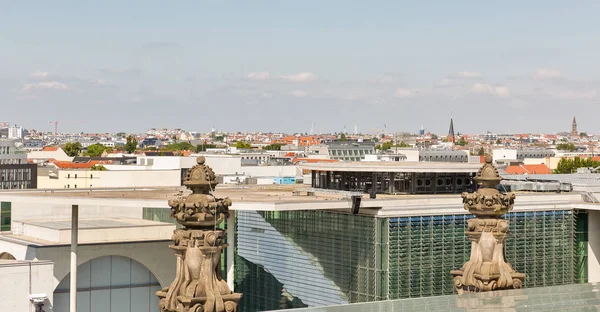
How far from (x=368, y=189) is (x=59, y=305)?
16.0 meters

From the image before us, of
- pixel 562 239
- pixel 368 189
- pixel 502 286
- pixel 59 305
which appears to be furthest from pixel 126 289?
pixel 502 286

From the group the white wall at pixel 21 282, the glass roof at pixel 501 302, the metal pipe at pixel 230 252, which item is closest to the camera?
the glass roof at pixel 501 302

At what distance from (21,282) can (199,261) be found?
122 feet

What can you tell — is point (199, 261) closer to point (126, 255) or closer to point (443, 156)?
point (126, 255)

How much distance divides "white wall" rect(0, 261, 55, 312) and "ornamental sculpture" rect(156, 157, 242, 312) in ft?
119

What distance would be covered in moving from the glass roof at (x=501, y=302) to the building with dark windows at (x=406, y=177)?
115 feet

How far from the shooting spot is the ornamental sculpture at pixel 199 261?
14.6 meters

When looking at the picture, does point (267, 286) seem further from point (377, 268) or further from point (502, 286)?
point (502, 286)

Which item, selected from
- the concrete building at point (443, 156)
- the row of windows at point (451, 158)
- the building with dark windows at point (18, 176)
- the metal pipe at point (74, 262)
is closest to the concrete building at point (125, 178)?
the building with dark windows at point (18, 176)

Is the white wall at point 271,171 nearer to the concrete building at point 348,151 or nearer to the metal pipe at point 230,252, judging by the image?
the concrete building at point 348,151

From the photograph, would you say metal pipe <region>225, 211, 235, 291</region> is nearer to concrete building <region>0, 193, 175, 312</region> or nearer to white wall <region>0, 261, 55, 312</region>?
concrete building <region>0, 193, 175, 312</region>

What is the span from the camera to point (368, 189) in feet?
178

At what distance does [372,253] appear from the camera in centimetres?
4547

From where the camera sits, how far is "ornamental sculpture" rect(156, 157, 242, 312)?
48.1 feet
